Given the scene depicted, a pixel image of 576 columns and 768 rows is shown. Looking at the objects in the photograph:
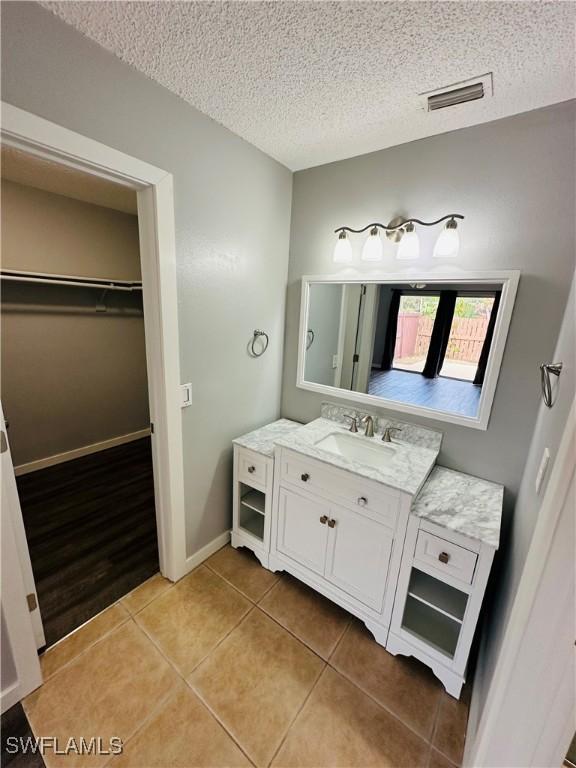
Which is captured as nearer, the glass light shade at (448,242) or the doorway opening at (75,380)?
the glass light shade at (448,242)

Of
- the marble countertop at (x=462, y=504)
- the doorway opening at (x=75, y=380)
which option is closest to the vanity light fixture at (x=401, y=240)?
the marble countertop at (x=462, y=504)

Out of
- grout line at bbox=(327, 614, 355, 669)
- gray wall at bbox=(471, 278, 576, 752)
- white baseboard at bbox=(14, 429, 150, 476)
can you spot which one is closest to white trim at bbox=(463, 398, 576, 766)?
gray wall at bbox=(471, 278, 576, 752)

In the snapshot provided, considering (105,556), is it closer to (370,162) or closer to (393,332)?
(393,332)

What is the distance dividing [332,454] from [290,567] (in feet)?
2.52

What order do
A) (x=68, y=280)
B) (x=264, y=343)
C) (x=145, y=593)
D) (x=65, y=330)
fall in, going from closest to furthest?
(x=145, y=593) < (x=264, y=343) < (x=68, y=280) < (x=65, y=330)

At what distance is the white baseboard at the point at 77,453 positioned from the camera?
9.09 feet

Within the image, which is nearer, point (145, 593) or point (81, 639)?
point (81, 639)

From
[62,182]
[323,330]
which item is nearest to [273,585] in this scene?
[323,330]

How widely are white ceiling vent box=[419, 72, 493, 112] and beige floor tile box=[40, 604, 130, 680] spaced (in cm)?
281

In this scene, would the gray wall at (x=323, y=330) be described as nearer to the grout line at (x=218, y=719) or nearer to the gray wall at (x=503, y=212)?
the gray wall at (x=503, y=212)

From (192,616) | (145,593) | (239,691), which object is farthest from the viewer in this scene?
(145,593)

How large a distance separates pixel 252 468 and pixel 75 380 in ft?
7.25

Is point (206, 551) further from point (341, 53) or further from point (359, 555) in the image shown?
point (341, 53)

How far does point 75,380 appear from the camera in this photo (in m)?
2.97
